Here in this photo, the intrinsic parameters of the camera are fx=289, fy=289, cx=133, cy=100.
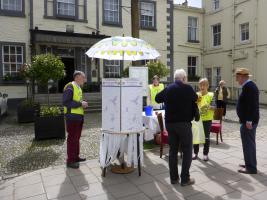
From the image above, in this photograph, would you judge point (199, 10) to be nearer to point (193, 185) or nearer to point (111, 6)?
point (111, 6)

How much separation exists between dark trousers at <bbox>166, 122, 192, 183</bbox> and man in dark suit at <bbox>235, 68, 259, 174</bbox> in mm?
1171

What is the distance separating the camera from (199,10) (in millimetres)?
22484

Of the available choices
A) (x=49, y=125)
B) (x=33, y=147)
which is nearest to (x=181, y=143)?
(x=33, y=147)

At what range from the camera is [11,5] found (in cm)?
1549

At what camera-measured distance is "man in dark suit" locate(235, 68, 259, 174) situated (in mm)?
4973

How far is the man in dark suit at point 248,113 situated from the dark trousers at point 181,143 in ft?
3.84

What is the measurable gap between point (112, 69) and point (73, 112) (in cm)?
1292

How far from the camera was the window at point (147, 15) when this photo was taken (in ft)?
63.0

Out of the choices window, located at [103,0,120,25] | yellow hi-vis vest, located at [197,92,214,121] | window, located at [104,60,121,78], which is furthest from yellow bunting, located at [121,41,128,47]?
window, located at [103,0,120,25]

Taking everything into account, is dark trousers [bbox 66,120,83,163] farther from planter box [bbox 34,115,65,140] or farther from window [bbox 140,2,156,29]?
window [bbox 140,2,156,29]

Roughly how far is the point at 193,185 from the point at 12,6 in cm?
1465

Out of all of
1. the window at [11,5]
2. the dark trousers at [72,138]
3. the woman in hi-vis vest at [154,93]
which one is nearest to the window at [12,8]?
the window at [11,5]

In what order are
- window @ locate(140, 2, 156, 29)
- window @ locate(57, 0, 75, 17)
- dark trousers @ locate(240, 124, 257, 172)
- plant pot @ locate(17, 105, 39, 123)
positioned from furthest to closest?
window @ locate(140, 2, 156, 29) < window @ locate(57, 0, 75, 17) < plant pot @ locate(17, 105, 39, 123) < dark trousers @ locate(240, 124, 257, 172)

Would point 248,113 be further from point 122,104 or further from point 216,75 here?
point 216,75
